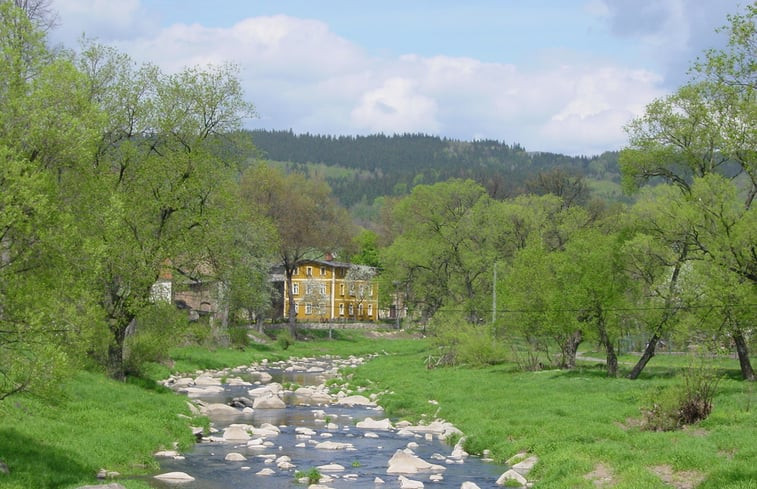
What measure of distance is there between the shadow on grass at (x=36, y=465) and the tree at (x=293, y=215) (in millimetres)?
57933

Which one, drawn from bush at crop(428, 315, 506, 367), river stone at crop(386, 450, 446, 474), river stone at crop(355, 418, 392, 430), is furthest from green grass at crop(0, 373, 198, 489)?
bush at crop(428, 315, 506, 367)

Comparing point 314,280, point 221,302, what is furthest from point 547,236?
point 314,280

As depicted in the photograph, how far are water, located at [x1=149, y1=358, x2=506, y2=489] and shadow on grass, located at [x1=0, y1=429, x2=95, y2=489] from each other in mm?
2065

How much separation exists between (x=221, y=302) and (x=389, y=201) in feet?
286

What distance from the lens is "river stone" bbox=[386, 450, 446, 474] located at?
22.6 metres

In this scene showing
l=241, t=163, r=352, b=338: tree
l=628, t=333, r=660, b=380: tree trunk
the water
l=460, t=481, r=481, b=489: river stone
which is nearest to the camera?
l=460, t=481, r=481, b=489: river stone

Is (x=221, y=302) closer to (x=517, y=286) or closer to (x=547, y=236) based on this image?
(x=517, y=286)

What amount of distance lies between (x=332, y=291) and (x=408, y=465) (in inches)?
3678

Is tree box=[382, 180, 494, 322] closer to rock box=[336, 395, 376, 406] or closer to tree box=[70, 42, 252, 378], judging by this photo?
rock box=[336, 395, 376, 406]

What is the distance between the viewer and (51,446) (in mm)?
19891

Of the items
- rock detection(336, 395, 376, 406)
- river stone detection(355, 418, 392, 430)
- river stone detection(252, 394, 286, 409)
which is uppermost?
river stone detection(355, 418, 392, 430)

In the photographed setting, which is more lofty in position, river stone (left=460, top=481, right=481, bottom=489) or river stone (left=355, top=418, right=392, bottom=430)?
river stone (left=460, top=481, right=481, bottom=489)

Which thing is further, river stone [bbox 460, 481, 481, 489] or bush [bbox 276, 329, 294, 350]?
bush [bbox 276, 329, 294, 350]

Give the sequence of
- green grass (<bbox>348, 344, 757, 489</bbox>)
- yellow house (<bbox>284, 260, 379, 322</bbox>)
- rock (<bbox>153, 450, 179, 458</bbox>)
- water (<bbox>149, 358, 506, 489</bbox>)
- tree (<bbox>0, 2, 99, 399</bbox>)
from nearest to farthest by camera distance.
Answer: tree (<bbox>0, 2, 99, 399</bbox>), green grass (<bbox>348, 344, 757, 489</bbox>), water (<bbox>149, 358, 506, 489</bbox>), rock (<bbox>153, 450, 179, 458</bbox>), yellow house (<bbox>284, 260, 379, 322</bbox>)
